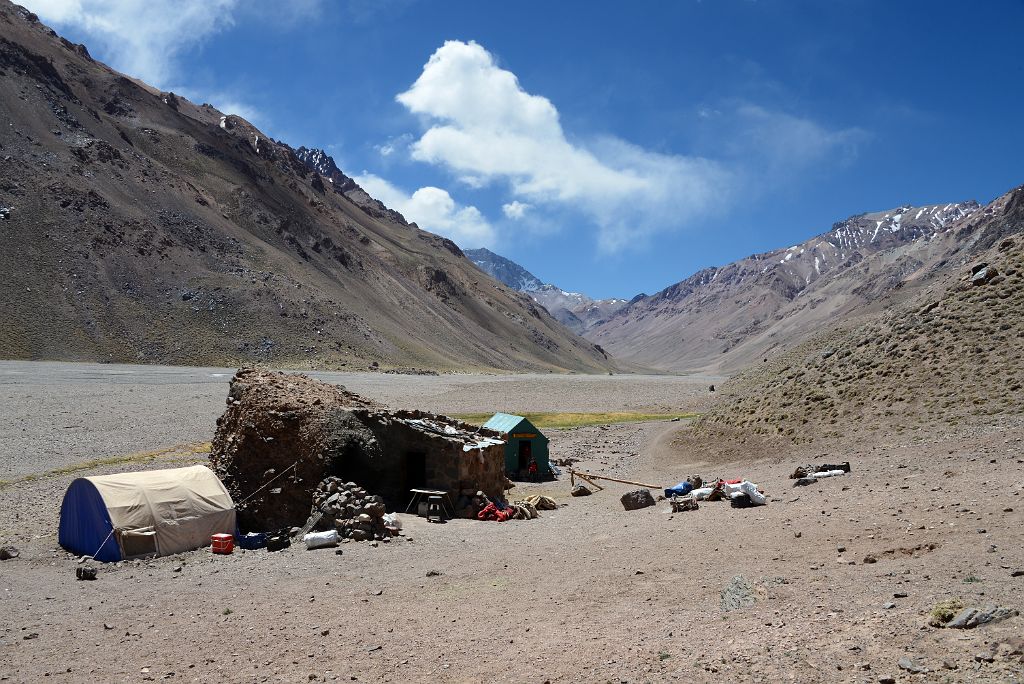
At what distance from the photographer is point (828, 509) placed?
55.6 ft

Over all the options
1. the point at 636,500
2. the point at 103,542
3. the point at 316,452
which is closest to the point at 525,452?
the point at 636,500

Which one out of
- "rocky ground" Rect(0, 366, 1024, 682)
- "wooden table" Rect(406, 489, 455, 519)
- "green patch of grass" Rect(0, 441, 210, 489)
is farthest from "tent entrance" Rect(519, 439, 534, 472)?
"green patch of grass" Rect(0, 441, 210, 489)

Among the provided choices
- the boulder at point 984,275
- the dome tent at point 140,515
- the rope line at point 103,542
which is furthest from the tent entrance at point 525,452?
the boulder at point 984,275

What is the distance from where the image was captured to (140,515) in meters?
19.1

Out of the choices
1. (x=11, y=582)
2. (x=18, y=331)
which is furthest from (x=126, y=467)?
(x=18, y=331)

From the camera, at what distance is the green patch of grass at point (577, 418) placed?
58.6 meters

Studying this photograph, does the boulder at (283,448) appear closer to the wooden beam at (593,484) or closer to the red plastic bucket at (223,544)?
the red plastic bucket at (223,544)

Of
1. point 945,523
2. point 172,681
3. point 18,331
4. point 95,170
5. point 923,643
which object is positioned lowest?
point 172,681

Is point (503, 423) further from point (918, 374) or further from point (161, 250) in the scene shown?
point (161, 250)

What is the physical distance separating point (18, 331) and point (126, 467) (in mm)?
80660

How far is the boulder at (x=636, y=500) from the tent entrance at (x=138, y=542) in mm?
13169

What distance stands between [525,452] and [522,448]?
225 mm

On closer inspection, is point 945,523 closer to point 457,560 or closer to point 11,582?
point 457,560

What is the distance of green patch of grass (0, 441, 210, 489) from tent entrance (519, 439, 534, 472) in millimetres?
17572
